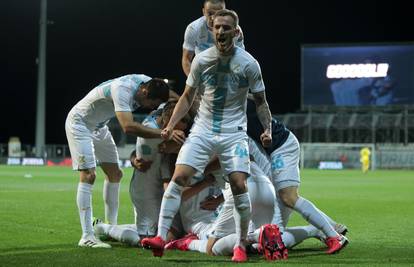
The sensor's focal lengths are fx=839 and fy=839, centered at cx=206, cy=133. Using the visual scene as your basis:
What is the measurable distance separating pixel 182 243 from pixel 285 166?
128 centimetres

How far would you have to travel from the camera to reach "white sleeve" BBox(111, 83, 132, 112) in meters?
8.42

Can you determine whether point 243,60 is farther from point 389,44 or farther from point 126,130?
point 389,44

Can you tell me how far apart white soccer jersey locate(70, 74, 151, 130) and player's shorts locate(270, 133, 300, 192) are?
1.55 meters

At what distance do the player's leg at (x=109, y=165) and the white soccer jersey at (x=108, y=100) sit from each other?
0.27 metres

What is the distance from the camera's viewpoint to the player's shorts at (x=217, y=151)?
7457mm

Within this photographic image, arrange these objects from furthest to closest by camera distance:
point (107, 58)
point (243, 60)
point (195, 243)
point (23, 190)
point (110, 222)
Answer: point (107, 58) → point (23, 190) → point (110, 222) → point (195, 243) → point (243, 60)

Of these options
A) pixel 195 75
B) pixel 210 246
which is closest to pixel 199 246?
pixel 210 246

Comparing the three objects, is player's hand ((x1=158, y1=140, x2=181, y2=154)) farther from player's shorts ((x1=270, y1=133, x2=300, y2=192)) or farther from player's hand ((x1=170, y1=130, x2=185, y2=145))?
player's shorts ((x1=270, y1=133, x2=300, y2=192))

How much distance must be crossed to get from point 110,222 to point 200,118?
114 inches

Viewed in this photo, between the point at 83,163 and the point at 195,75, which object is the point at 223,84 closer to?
the point at 195,75

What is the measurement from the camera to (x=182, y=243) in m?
8.37

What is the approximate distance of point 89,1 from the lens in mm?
53594

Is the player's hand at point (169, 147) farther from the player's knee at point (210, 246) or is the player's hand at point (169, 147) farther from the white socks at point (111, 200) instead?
the white socks at point (111, 200)

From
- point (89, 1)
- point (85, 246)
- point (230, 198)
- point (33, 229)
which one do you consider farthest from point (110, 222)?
point (89, 1)
